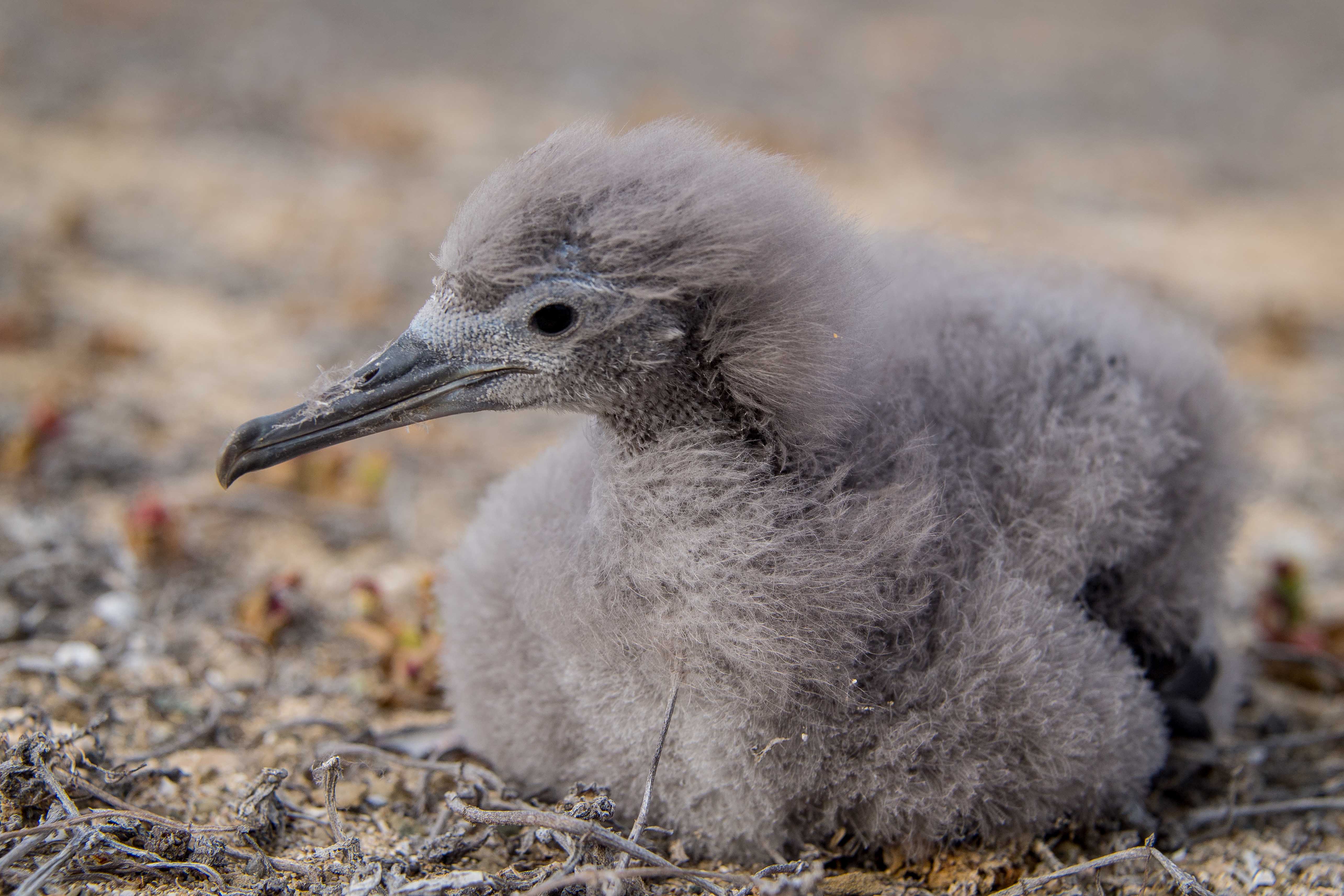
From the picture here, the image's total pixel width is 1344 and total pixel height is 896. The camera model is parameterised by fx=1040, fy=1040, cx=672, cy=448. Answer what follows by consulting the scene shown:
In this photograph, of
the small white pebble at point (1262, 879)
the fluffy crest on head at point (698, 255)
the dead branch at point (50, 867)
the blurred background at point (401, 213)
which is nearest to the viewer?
the dead branch at point (50, 867)

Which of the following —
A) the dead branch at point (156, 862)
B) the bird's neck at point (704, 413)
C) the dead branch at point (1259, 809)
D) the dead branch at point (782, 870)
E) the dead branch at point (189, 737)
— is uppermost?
the bird's neck at point (704, 413)

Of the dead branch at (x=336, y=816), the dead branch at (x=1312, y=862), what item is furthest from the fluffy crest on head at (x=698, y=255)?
the dead branch at (x=1312, y=862)

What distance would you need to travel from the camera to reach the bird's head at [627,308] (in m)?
1.84

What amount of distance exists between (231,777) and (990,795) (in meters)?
1.61

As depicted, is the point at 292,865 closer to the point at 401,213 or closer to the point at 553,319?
the point at 553,319

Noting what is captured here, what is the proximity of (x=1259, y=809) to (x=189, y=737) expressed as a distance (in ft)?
7.79

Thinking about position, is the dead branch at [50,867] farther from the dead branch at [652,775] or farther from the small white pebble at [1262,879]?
the small white pebble at [1262,879]

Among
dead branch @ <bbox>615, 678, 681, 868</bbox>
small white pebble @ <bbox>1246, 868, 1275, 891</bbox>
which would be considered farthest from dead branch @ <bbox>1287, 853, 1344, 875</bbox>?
dead branch @ <bbox>615, 678, 681, 868</bbox>

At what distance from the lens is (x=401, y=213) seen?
5809mm

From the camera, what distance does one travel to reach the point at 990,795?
1.99m

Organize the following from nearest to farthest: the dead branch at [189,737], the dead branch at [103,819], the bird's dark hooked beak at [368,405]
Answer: the dead branch at [103,819] → the bird's dark hooked beak at [368,405] → the dead branch at [189,737]

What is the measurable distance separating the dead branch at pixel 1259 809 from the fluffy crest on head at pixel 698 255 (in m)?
1.29

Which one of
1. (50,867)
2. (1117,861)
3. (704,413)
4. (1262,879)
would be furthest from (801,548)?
(50,867)

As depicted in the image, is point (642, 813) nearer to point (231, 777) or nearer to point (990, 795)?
point (990, 795)
